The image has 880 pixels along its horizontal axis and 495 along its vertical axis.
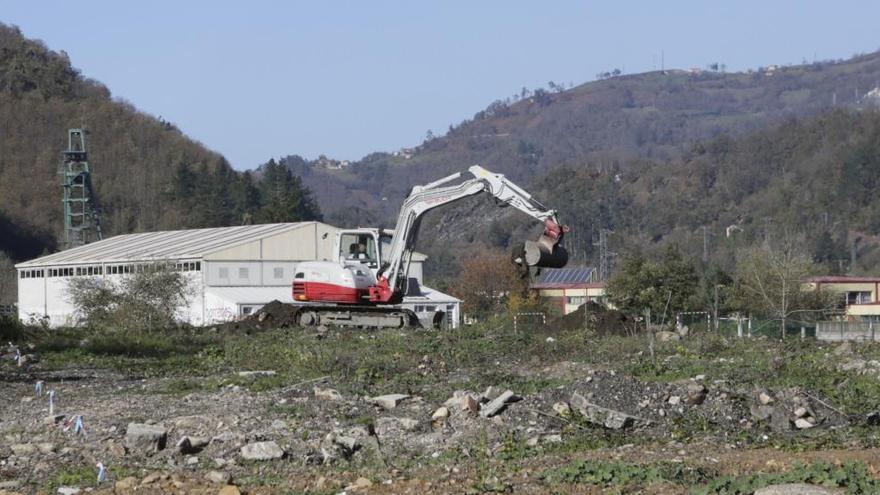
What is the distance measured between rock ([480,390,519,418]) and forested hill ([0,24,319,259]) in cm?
7733

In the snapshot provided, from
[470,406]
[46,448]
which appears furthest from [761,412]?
[46,448]

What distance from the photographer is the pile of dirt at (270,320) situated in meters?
41.3

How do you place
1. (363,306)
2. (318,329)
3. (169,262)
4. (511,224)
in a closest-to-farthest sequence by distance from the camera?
(318,329), (363,306), (169,262), (511,224)

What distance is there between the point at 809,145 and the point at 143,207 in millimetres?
96944

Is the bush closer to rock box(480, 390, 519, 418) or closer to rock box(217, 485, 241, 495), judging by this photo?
rock box(480, 390, 519, 418)

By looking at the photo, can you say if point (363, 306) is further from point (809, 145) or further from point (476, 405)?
point (809, 145)

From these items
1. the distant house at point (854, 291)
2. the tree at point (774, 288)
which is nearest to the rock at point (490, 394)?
the tree at point (774, 288)

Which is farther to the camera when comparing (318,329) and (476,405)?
(318,329)

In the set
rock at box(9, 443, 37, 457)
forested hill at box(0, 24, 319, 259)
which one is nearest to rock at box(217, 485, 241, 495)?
rock at box(9, 443, 37, 457)

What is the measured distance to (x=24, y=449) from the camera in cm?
1655

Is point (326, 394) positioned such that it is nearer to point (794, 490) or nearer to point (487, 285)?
point (794, 490)

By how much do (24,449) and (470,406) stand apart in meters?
5.28

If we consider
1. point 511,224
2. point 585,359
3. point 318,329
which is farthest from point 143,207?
point 585,359

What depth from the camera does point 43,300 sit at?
226 ft
